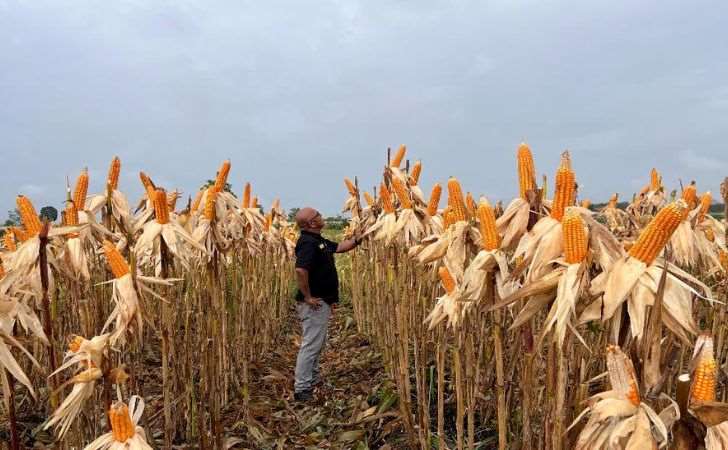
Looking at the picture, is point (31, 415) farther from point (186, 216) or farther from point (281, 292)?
point (281, 292)

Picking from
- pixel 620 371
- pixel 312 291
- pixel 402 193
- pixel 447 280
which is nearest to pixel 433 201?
pixel 402 193

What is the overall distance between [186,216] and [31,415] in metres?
2.33

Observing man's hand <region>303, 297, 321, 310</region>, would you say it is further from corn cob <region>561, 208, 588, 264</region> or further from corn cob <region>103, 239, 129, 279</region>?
corn cob <region>561, 208, 588, 264</region>

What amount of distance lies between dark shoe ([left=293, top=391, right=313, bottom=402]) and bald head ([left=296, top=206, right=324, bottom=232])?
75.1 inches

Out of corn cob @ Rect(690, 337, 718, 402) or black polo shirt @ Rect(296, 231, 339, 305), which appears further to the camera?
black polo shirt @ Rect(296, 231, 339, 305)

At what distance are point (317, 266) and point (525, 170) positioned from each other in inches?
166

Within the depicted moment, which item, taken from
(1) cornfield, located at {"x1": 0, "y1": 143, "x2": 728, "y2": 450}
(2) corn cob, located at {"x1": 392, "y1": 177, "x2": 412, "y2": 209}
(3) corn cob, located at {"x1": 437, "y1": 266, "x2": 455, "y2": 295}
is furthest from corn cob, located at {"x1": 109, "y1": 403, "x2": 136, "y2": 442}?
(2) corn cob, located at {"x1": 392, "y1": 177, "x2": 412, "y2": 209}

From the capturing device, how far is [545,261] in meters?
1.95

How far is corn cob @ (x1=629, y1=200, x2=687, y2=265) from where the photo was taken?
150cm

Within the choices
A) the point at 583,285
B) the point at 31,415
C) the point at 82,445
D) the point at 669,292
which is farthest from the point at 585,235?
the point at 31,415

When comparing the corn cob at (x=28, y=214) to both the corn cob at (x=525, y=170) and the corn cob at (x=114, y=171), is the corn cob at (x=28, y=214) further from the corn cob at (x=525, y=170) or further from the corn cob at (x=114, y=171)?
the corn cob at (x=525, y=170)

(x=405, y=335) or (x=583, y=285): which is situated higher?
(x=583, y=285)

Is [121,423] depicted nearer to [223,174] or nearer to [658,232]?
[658,232]

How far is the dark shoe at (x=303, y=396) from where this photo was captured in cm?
604
